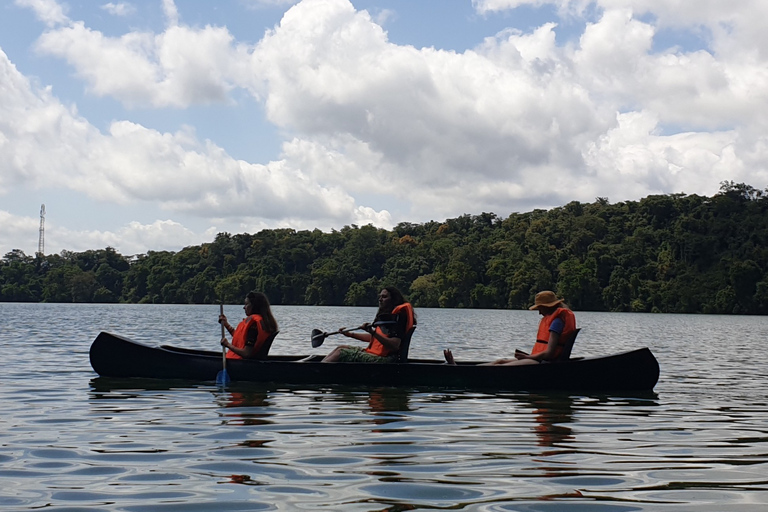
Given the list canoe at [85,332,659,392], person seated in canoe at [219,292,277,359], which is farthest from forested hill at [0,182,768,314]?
person seated in canoe at [219,292,277,359]

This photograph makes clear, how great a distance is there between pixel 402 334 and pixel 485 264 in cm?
9569

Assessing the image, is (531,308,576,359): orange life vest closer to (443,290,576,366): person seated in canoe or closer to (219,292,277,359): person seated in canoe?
(443,290,576,366): person seated in canoe

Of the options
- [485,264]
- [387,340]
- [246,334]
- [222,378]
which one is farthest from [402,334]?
[485,264]

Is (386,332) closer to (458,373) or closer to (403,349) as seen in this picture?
(403,349)

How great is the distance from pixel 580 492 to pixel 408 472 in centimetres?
123

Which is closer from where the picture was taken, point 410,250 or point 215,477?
point 215,477

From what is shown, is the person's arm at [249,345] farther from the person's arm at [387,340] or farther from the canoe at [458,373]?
the person's arm at [387,340]

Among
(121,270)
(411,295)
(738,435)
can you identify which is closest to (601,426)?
(738,435)

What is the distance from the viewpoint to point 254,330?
44.0ft

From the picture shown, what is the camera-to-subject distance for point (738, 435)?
8.89m

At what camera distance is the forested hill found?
88.7m

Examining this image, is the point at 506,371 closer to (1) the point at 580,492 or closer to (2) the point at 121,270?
(1) the point at 580,492

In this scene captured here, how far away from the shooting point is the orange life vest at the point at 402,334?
41.7ft

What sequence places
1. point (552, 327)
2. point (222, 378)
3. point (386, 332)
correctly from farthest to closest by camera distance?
point (222, 378) < point (386, 332) < point (552, 327)
